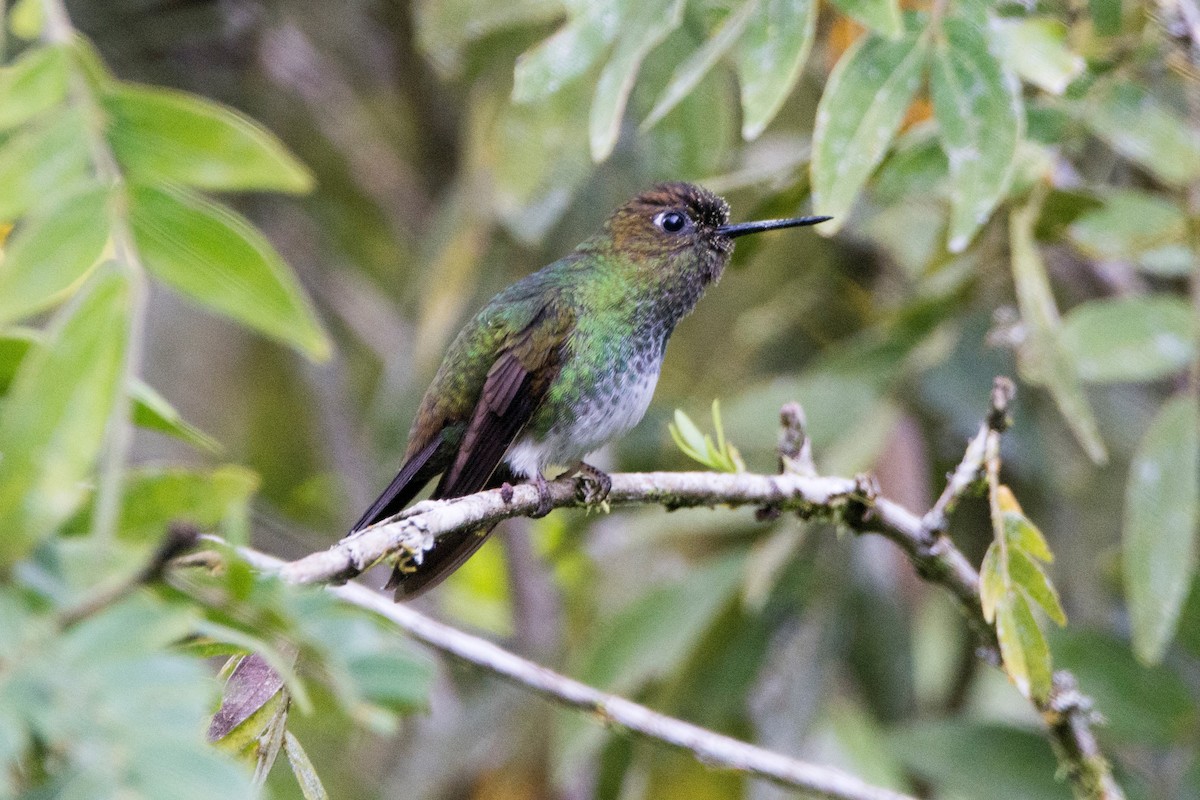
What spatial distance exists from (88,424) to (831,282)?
157 inches

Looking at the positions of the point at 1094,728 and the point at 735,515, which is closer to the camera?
the point at 1094,728

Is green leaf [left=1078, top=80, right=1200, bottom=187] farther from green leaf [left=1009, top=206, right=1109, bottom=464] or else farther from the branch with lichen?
the branch with lichen

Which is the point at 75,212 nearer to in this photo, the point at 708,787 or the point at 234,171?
the point at 234,171

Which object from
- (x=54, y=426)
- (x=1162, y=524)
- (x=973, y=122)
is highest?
(x=54, y=426)

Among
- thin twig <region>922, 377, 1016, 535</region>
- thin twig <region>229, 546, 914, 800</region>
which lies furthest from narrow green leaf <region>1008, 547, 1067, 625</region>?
thin twig <region>229, 546, 914, 800</region>

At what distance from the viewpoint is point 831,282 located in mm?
4852

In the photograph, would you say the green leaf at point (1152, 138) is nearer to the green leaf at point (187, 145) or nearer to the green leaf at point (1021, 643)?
the green leaf at point (1021, 643)

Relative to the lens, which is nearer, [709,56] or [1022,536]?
[1022,536]

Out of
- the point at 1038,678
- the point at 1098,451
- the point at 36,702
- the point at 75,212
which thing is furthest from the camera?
the point at 1098,451

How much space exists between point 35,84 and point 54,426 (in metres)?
0.39

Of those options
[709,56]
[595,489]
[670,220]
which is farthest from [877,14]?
[670,220]

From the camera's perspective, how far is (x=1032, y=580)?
215 centimetres

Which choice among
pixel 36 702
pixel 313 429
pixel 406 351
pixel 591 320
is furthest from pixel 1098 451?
pixel 313 429

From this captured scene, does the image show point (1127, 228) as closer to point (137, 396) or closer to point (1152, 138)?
point (1152, 138)
